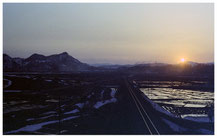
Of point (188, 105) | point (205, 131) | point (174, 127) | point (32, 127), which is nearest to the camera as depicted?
point (32, 127)

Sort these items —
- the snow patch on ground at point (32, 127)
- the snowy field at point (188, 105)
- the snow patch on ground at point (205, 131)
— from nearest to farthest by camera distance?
1. the snow patch on ground at point (32, 127)
2. the snow patch on ground at point (205, 131)
3. the snowy field at point (188, 105)

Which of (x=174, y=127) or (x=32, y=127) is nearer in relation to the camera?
(x=32, y=127)

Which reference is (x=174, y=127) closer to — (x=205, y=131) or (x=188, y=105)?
(x=205, y=131)

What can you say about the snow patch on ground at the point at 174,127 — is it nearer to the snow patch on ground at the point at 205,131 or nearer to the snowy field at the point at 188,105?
the snow patch on ground at the point at 205,131

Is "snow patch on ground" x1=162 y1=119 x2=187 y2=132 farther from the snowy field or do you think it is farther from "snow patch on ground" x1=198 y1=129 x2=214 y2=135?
the snowy field

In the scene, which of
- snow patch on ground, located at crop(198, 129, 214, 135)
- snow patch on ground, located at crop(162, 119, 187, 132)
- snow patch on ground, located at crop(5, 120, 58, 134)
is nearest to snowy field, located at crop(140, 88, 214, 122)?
snow patch on ground, located at crop(162, 119, 187, 132)

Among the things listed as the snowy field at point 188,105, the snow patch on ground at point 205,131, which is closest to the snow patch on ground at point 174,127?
the snow patch on ground at point 205,131

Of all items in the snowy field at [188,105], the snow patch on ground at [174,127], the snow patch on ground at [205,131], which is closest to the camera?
the snow patch on ground at [205,131]

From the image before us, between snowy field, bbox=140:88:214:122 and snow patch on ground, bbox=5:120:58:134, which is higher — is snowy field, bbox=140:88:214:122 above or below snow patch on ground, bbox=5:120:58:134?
below

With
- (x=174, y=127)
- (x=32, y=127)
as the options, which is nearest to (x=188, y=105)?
(x=174, y=127)

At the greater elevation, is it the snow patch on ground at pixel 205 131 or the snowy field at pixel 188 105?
the snow patch on ground at pixel 205 131

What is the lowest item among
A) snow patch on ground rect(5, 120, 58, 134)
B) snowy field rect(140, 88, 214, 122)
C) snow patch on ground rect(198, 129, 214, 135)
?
snowy field rect(140, 88, 214, 122)
